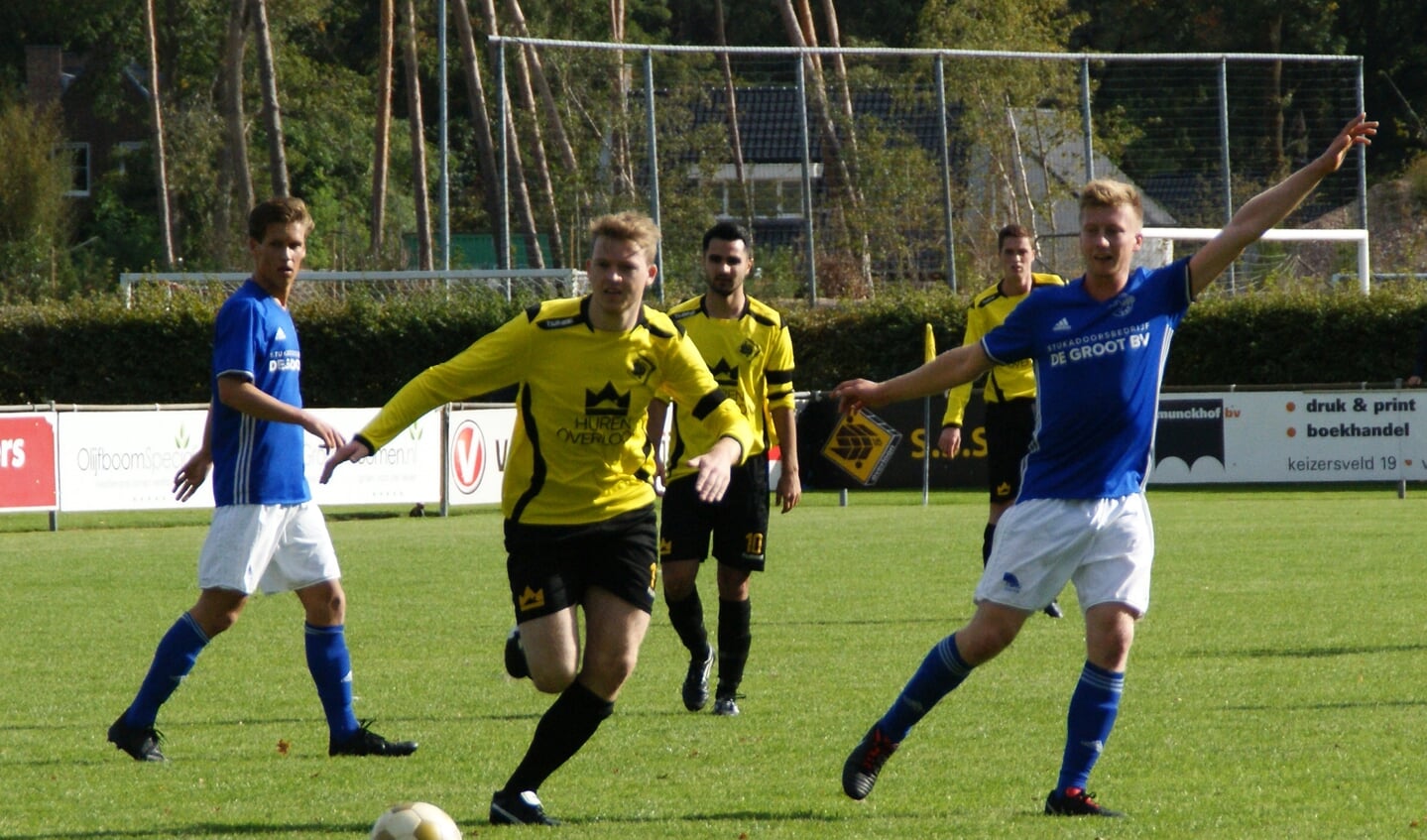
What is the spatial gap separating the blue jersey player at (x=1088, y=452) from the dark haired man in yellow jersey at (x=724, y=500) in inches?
82.8

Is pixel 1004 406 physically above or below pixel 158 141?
below

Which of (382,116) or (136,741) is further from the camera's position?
(382,116)

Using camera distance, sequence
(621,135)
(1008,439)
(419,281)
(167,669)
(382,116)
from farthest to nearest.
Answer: (382,116) → (419,281) → (621,135) → (1008,439) → (167,669)

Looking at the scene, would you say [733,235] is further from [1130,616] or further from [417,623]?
[417,623]

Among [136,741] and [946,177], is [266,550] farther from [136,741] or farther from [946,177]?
[946,177]

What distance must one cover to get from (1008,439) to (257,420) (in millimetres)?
5657

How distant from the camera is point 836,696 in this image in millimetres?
8086

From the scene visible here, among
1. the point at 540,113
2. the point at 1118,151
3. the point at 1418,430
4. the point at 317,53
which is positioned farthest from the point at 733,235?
the point at 317,53

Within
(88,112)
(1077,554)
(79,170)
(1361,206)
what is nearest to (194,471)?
(1077,554)

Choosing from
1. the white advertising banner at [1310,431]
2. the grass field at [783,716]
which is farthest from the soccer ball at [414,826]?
the white advertising banner at [1310,431]

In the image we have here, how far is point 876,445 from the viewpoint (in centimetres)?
2308

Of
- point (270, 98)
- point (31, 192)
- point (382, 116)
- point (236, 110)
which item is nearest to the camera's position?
point (270, 98)

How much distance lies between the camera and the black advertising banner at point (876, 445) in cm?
2283

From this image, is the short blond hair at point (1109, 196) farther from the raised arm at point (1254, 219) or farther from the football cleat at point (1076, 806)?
the football cleat at point (1076, 806)
